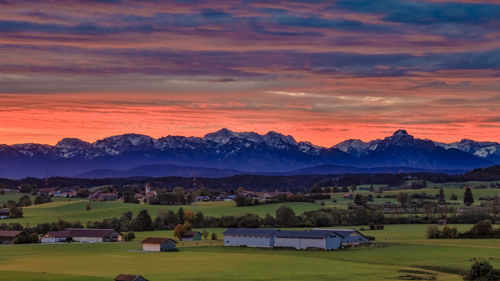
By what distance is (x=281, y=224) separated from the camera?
139 metres

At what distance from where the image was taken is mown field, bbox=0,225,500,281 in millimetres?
70812

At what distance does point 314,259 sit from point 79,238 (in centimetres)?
4846

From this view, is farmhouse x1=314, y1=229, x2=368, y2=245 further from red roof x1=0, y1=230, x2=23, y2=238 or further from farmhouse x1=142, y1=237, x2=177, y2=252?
red roof x1=0, y1=230, x2=23, y2=238

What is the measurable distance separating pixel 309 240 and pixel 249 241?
1089 centimetres

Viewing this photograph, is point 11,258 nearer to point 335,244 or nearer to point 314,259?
point 314,259

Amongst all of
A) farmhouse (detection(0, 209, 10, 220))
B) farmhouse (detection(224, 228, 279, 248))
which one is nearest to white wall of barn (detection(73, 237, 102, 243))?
farmhouse (detection(224, 228, 279, 248))

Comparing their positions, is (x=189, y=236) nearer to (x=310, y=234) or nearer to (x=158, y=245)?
(x=158, y=245)

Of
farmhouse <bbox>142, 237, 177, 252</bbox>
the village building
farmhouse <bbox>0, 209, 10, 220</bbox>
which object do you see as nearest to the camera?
farmhouse <bbox>142, 237, 177, 252</bbox>

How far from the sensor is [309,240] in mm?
107375

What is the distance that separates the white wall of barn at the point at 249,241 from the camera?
112688 mm

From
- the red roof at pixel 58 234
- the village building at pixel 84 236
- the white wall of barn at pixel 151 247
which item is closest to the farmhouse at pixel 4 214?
the red roof at pixel 58 234

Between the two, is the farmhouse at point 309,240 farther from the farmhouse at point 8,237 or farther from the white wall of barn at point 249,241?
the farmhouse at point 8,237

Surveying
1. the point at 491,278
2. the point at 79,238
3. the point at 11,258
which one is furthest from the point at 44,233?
the point at 491,278

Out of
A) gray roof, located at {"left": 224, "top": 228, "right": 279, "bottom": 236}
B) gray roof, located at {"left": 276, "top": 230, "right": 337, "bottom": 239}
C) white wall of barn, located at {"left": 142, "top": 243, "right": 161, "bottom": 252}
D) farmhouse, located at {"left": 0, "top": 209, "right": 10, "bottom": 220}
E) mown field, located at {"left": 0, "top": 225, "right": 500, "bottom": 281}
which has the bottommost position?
mown field, located at {"left": 0, "top": 225, "right": 500, "bottom": 281}
